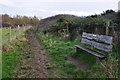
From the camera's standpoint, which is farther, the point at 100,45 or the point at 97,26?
the point at 97,26

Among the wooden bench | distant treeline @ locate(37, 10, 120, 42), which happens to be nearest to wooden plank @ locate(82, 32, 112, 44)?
the wooden bench

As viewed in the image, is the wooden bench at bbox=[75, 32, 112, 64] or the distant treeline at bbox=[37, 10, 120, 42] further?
the distant treeline at bbox=[37, 10, 120, 42]

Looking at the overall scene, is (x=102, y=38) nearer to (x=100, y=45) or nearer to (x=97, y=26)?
(x=100, y=45)

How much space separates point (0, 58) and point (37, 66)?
225cm

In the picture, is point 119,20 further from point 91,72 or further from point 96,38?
point 91,72

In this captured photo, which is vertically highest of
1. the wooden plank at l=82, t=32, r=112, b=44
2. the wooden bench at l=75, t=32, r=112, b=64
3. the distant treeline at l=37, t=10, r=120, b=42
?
the distant treeline at l=37, t=10, r=120, b=42

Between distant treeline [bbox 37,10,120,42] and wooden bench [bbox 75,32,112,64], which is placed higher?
distant treeline [bbox 37,10,120,42]

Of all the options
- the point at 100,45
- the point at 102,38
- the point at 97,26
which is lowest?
the point at 100,45

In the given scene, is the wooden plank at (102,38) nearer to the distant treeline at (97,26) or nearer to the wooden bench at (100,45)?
the wooden bench at (100,45)

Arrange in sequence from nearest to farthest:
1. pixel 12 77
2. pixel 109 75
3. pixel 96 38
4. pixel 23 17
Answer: pixel 109 75 < pixel 12 77 < pixel 96 38 < pixel 23 17

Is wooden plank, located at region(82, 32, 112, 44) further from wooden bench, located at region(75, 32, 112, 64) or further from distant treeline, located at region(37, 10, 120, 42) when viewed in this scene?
distant treeline, located at region(37, 10, 120, 42)

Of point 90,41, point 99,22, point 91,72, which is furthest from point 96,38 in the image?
point 99,22

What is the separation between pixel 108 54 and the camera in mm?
7430

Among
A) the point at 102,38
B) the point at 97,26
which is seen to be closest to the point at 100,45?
the point at 102,38
